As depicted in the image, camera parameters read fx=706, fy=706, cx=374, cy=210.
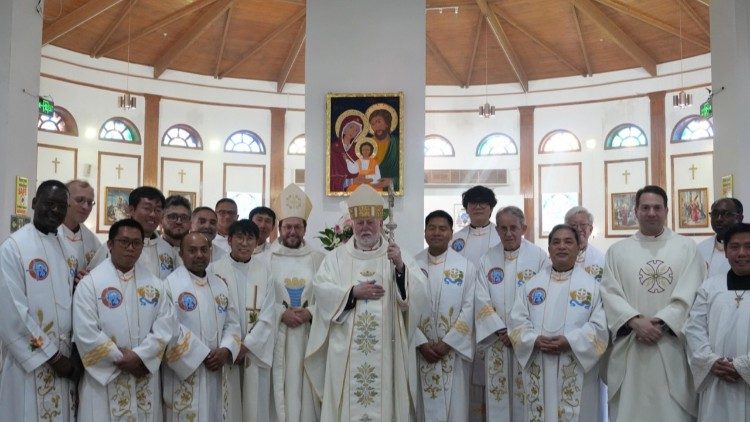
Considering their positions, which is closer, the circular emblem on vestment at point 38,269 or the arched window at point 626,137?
the circular emblem on vestment at point 38,269

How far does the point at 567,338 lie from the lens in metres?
4.69

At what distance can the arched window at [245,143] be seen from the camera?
1709 centimetres

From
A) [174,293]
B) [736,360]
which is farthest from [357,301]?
[736,360]

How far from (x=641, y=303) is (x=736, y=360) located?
2.75 ft

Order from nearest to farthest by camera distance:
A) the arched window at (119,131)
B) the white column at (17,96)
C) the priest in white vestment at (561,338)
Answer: the priest in white vestment at (561,338)
the white column at (17,96)
the arched window at (119,131)

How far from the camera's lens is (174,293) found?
15.1 ft

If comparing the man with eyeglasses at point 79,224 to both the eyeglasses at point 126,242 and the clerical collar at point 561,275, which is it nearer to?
the eyeglasses at point 126,242

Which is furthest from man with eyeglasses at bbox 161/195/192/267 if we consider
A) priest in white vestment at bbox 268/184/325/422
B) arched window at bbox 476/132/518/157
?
arched window at bbox 476/132/518/157

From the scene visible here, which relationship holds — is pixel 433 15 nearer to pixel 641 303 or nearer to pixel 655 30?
pixel 655 30

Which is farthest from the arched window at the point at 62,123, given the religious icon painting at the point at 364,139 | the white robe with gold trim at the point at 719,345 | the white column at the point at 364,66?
the white robe with gold trim at the point at 719,345

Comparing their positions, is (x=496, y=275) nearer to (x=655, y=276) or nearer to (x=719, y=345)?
(x=655, y=276)

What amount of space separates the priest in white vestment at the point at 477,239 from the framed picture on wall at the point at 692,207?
10.5m

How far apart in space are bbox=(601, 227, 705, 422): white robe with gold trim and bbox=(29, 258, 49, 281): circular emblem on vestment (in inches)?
141

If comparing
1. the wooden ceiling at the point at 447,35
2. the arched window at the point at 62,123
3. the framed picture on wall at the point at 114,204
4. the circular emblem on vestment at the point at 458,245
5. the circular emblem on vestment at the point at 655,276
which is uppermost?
the wooden ceiling at the point at 447,35
